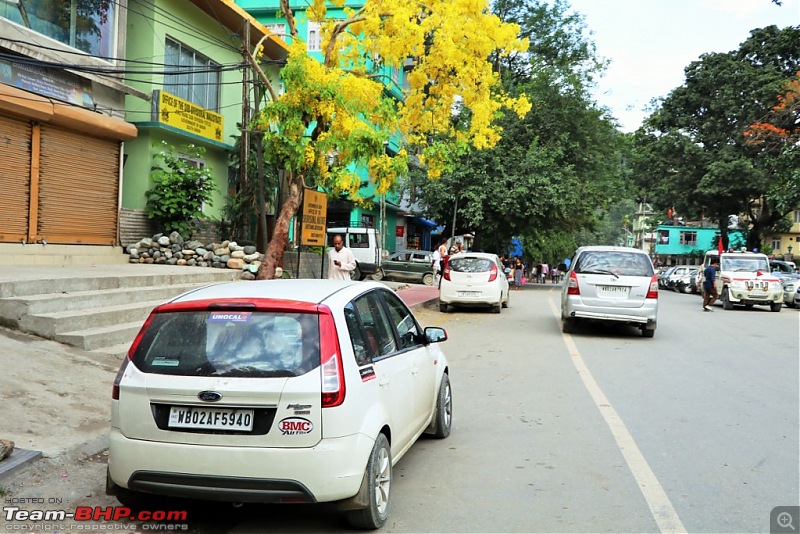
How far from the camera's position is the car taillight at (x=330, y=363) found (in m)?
3.73

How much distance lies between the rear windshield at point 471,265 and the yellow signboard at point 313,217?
232 inches

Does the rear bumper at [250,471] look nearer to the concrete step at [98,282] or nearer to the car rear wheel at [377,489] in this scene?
the car rear wheel at [377,489]

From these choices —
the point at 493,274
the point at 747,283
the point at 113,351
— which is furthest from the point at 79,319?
the point at 747,283

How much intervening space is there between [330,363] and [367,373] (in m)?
0.37

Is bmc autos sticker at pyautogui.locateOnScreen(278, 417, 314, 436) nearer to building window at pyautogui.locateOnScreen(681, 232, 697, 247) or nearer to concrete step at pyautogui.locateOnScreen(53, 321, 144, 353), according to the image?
concrete step at pyautogui.locateOnScreen(53, 321, 144, 353)

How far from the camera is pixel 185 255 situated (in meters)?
15.8

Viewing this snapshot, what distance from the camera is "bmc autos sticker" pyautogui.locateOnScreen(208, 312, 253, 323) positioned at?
4.04 meters

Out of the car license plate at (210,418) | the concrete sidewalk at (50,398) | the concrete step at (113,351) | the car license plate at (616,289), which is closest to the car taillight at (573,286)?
the car license plate at (616,289)

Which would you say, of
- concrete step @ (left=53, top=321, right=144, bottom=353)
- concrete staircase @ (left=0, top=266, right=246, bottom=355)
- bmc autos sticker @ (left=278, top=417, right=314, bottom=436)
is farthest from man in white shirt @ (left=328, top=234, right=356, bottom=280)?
bmc autos sticker @ (left=278, top=417, right=314, bottom=436)

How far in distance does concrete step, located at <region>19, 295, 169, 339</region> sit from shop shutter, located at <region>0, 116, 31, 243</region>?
4.15 metres

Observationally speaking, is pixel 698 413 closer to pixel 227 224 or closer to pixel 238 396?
pixel 238 396

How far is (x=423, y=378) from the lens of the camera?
5391 millimetres

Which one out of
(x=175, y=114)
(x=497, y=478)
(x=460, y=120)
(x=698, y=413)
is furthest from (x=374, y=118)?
(x=460, y=120)

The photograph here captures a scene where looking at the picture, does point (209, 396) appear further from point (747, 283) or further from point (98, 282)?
point (747, 283)
